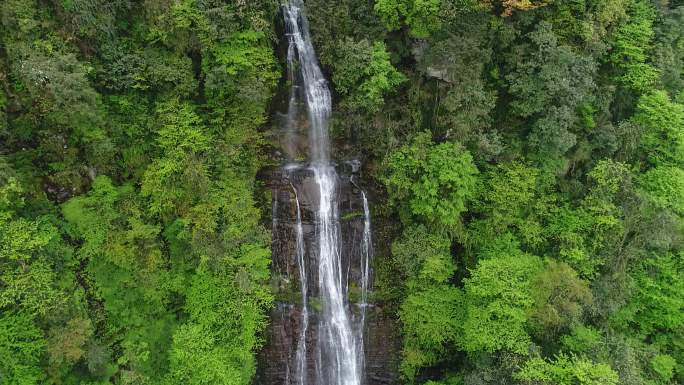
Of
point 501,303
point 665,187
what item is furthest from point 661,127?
point 501,303

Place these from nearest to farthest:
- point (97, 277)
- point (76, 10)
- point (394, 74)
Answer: point (76, 10) < point (97, 277) < point (394, 74)

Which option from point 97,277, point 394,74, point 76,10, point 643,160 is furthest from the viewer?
point 643,160

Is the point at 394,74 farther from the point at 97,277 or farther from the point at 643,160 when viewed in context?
the point at 97,277

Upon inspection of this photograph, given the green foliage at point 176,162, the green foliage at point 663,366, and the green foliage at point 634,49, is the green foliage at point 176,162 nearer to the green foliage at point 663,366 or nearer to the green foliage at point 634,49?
the green foliage at point 634,49

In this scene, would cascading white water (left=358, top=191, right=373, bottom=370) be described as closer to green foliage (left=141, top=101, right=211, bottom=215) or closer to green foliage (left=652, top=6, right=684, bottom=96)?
green foliage (left=141, top=101, right=211, bottom=215)

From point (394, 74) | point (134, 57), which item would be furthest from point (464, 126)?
point (134, 57)

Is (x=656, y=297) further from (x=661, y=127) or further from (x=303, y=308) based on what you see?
(x=303, y=308)

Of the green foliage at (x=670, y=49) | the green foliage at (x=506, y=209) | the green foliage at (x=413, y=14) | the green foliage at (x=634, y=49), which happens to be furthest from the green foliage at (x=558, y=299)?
the green foliage at (x=413, y=14)

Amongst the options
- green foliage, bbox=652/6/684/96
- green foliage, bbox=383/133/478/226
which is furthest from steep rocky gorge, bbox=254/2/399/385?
green foliage, bbox=652/6/684/96
